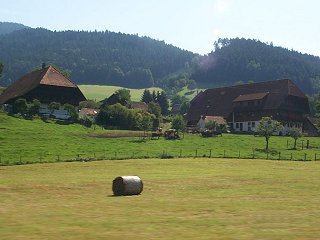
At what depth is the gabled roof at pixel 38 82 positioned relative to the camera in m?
95.7

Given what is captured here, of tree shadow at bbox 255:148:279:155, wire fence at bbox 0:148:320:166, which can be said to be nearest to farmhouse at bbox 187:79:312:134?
tree shadow at bbox 255:148:279:155

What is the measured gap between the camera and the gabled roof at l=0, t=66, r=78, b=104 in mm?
95688

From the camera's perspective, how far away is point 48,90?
95.2m

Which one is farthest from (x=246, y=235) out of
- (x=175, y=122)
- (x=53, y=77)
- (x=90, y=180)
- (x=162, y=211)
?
(x=53, y=77)

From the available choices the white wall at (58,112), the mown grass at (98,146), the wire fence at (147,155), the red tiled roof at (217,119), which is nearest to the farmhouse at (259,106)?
the red tiled roof at (217,119)

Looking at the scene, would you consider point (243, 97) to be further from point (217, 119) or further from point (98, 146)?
point (98, 146)

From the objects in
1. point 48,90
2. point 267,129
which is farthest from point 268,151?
point 48,90

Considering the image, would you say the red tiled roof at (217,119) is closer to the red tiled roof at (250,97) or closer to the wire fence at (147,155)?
the red tiled roof at (250,97)

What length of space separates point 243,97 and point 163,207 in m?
96.6

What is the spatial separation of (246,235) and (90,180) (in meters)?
20.1

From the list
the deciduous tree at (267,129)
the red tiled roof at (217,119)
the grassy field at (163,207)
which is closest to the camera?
the grassy field at (163,207)

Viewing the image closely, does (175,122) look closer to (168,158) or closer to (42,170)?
(168,158)

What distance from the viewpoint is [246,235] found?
14.5 meters

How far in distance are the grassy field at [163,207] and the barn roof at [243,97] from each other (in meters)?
72.7
